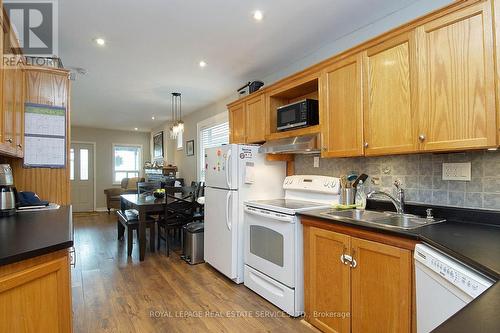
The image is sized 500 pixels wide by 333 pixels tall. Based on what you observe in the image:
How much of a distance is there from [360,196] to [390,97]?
0.89 metres

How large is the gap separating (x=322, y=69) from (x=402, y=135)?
0.94 m

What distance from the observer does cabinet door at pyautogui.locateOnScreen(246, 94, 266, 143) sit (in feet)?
10.2

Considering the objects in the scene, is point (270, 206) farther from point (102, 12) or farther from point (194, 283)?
point (102, 12)

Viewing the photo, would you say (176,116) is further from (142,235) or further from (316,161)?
(316,161)

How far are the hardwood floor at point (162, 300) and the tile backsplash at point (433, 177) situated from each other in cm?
133

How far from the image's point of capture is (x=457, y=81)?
5.15ft

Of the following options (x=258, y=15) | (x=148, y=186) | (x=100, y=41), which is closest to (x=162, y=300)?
(x=100, y=41)

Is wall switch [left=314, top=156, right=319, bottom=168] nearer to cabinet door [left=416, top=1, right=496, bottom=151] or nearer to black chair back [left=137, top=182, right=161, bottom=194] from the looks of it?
cabinet door [left=416, top=1, right=496, bottom=151]

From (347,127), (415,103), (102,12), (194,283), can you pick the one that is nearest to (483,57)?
(415,103)

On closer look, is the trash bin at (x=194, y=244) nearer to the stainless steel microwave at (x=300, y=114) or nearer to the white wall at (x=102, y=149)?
the stainless steel microwave at (x=300, y=114)

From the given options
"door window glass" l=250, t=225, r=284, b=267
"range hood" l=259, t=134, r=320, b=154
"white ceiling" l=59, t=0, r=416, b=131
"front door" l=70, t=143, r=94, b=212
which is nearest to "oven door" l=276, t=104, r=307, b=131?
"range hood" l=259, t=134, r=320, b=154

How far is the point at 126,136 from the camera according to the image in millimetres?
8594

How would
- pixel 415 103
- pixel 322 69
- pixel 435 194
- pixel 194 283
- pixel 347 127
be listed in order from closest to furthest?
pixel 415 103, pixel 435 194, pixel 347 127, pixel 322 69, pixel 194 283

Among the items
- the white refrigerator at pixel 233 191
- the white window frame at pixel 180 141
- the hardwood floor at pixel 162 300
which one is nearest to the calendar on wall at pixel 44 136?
the hardwood floor at pixel 162 300
